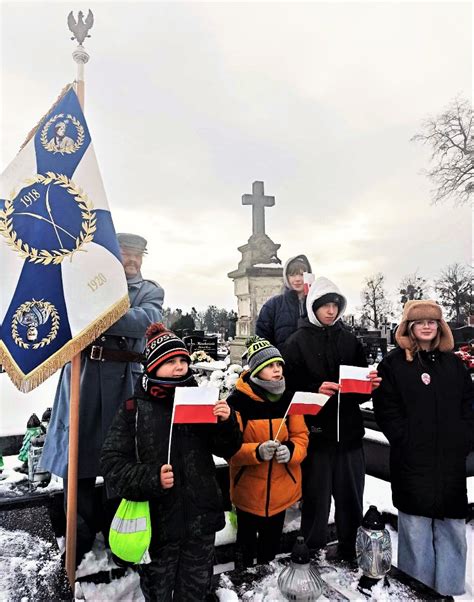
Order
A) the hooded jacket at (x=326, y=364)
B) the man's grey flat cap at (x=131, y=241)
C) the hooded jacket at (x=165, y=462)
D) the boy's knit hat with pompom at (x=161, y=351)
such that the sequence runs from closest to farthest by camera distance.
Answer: the hooded jacket at (x=165, y=462), the boy's knit hat with pompom at (x=161, y=351), the hooded jacket at (x=326, y=364), the man's grey flat cap at (x=131, y=241)

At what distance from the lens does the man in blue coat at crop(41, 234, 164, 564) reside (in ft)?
9.23

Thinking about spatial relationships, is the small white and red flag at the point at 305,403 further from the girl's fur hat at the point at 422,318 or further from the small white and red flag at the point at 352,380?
the girl's fur hat at the point at 422,318

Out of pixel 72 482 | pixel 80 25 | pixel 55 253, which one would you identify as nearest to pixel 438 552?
pixel 72 482

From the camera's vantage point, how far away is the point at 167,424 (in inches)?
88.0

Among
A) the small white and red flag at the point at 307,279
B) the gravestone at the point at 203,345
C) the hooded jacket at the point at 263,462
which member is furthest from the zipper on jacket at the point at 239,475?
the gravestone at the point at 203,345

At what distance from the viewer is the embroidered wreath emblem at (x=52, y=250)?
263cm

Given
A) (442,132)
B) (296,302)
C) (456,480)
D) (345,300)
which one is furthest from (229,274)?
(442,132)

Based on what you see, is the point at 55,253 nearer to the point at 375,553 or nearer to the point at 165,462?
the point at 165,462

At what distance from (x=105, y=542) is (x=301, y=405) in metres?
1.68

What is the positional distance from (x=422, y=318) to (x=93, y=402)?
Result: 2.16 meters

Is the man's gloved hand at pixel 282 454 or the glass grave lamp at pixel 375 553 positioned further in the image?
the man's gloved hand at pixel 282 454

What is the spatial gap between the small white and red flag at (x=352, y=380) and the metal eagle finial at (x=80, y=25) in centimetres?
265

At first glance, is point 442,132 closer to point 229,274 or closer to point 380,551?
point 229,274

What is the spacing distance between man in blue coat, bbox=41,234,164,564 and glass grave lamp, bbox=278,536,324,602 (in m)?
1.35
